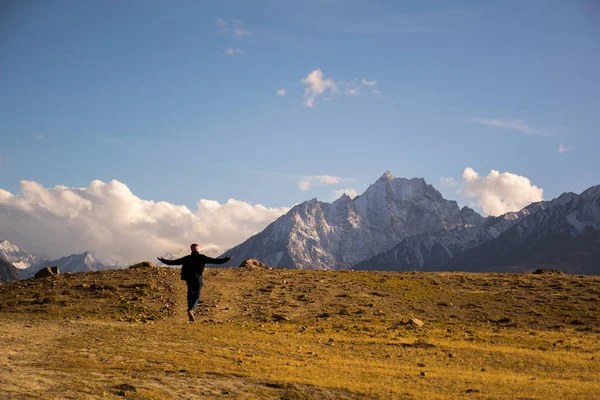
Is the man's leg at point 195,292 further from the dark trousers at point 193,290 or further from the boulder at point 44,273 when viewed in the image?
the boulder at point 44,273

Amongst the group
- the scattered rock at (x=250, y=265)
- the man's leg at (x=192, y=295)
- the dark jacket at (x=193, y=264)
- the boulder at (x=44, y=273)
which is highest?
the scattered rock at (x=250, y=265)

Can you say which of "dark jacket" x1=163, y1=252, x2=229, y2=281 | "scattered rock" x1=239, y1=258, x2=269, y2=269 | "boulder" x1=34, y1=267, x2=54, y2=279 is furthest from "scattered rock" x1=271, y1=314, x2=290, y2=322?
"boulder" x1=34, y1=267, x2=54, y2=279

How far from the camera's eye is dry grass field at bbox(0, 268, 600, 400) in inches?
746

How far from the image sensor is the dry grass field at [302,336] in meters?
18.9

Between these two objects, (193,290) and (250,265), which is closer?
(193,290)

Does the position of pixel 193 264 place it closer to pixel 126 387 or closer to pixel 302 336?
pixel 302 336

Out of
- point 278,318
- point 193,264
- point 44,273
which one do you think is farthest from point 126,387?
point 44,273

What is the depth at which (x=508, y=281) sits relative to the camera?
2131 inches

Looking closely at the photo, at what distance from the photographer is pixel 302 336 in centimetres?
3275

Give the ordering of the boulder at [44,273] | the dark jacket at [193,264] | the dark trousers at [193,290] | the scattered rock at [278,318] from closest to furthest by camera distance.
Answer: the dark jacket at [193,264] → the dark trousers at [193,290] → the scattered rock at [278,318] → the boulder at [44,273]

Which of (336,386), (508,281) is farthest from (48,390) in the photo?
(508,281)

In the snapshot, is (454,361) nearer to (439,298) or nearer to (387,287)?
(439,298)

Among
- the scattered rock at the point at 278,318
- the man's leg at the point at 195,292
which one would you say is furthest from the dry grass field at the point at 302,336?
the man's leg at the point at 195,292

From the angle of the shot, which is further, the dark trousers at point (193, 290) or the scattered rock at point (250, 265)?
the scattered rock at point (250, 265)
